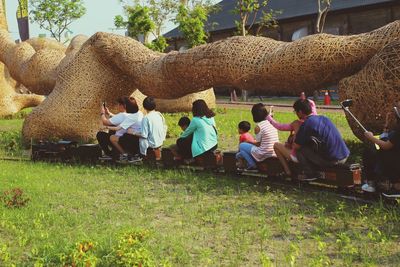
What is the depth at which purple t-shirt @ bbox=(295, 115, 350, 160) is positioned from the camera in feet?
21.7

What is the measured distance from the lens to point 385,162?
586 cm

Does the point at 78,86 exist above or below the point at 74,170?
above

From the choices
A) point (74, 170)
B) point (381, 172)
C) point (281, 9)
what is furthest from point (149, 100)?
point (281, 9)

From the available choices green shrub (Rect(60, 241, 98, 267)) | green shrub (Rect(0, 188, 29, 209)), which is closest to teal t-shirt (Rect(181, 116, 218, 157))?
green shrub (Rect(0, 188, 29, 209))

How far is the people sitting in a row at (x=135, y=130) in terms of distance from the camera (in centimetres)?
931

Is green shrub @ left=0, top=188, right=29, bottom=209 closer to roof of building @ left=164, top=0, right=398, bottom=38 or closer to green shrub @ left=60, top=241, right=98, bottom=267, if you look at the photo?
green shrub @ left=60, top=241, right=98, bottom=267

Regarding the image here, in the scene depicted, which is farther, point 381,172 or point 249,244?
point 381,172

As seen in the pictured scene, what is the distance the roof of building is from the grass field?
21530 millimetres

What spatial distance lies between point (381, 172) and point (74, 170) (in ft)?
17.7

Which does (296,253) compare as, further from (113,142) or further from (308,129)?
(113,142)

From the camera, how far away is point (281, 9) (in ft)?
107

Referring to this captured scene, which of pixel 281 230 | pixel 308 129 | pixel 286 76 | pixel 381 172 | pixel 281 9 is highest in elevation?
pixel 281 9

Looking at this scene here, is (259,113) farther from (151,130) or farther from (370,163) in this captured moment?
(151,130)

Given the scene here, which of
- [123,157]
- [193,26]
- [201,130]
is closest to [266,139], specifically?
[201,130]
